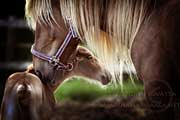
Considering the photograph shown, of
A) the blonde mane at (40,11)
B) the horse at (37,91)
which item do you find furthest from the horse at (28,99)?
the blonde mane at (40,11)

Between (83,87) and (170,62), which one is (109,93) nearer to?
(83,87)

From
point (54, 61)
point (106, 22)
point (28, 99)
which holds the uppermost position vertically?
point (106, 22)

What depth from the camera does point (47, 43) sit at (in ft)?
3.57

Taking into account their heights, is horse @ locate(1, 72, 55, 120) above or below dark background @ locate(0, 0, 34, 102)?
below

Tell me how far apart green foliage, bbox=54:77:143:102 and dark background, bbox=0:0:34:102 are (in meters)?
0.14

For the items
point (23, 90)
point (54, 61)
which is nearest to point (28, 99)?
point (23, 90)

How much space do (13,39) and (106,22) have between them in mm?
313

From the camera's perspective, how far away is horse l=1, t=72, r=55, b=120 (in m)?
1.09

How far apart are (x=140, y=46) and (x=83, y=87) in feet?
0.68

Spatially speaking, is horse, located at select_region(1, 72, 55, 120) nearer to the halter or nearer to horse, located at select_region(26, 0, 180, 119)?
the halter

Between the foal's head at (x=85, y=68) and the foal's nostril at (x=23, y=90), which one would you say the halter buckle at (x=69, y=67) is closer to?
the foal's head at (x=85, y=68)

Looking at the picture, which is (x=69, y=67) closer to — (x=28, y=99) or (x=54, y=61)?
(x=54, y=61)

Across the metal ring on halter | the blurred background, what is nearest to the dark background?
the blurred background

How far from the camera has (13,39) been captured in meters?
1.18
